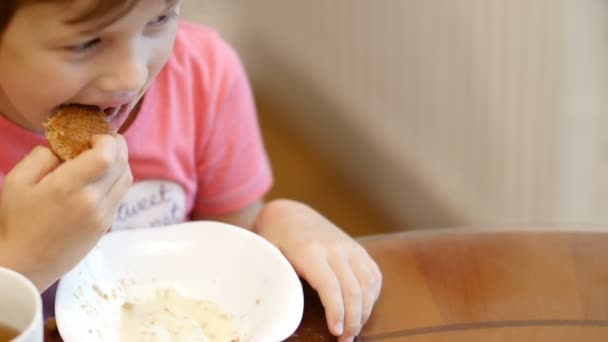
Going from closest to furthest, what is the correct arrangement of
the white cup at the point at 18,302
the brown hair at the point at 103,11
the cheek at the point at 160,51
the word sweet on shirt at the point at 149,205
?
the white cup at the point at 18,302, the brown hair at the point at 103,11, the cheek at the point at 160,51, the word sweet on shirt at the point at 149,205

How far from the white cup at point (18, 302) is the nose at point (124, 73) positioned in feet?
0.73

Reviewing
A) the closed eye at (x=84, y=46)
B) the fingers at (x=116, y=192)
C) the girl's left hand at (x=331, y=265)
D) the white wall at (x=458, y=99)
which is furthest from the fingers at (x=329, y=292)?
the white wall at (x=458, y=99)

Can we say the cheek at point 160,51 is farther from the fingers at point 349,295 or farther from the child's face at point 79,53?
the fingers at point 349,295

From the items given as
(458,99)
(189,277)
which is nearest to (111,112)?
(189,277)

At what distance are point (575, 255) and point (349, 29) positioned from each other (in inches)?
43.6

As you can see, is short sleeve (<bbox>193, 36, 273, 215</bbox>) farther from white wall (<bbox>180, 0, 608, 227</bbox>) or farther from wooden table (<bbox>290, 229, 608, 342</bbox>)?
white wall (<bbox>180, 0, 608, 227</bbox>)

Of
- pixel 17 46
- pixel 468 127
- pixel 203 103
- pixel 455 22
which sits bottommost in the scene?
pixel 468 127

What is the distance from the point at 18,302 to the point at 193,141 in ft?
1.74

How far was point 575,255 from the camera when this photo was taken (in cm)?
93

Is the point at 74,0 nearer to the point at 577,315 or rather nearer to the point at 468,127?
the point at 577,315

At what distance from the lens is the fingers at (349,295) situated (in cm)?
83

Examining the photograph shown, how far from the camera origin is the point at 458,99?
1.67 metres

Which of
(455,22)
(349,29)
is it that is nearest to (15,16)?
(455,22)

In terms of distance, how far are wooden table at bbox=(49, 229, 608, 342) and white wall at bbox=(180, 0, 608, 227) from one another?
52cm
